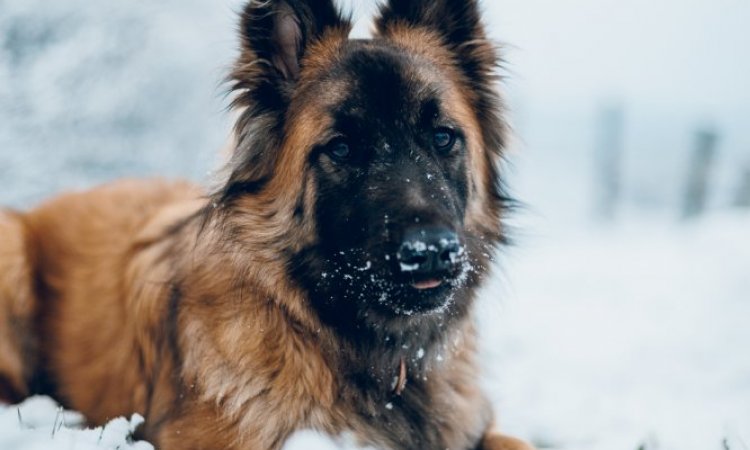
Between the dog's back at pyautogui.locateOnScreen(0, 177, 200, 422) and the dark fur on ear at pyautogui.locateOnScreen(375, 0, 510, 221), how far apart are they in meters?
1.75

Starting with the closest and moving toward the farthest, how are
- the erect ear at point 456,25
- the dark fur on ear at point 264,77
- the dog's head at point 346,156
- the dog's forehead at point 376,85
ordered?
1. the dog's head at point 346,156
2. the dog's forehead at point 376,85
3. the dark fur on ear at point 264,77
4. the erect ear at point 456,25

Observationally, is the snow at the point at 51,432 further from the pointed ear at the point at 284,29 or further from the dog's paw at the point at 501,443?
the pointed ear at the point at 284,29

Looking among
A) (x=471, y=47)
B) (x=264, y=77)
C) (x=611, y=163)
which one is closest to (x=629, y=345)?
(x=471, y=47)

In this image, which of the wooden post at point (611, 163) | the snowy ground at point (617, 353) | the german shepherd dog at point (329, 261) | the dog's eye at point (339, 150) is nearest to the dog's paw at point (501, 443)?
the german shepherd dog at point (329, 261)

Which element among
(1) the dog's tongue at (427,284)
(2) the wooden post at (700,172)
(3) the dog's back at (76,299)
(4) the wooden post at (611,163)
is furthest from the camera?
(4) the wooden post at (611,163)

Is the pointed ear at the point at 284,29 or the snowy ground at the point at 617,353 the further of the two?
the snowy ground at the point at 617,353

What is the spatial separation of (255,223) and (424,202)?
3.10 ft

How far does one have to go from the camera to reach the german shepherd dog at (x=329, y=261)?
319 centimetres

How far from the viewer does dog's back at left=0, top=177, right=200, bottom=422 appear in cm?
398

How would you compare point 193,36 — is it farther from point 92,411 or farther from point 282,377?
point 282,377

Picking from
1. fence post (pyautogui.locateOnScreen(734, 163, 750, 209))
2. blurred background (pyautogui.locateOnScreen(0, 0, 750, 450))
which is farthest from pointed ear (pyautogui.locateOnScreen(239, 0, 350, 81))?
fence post (pyautogui.locateOnScreen(734, 163, 750, 209))

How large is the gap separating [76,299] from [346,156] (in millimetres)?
1990

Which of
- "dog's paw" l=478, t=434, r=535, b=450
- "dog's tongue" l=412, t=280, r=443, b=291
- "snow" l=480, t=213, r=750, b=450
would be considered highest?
"dog's tongue" l=412, t=280, r=443, b=291

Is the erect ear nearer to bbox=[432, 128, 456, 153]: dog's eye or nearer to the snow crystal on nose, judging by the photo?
bbox=[432, 128, 456, 153]: dog's eye
